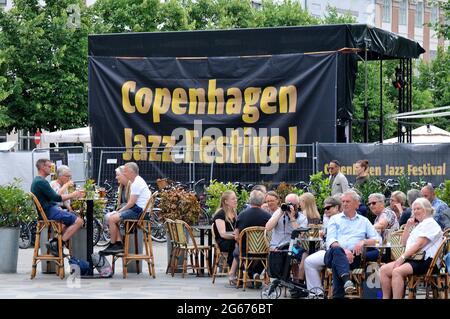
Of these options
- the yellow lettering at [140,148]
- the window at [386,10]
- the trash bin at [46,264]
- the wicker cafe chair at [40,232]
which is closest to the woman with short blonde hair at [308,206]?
the wicker cafe chair at [40,232]

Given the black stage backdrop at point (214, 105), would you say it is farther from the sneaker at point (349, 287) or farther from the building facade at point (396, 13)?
the building facade at point (396, 13)

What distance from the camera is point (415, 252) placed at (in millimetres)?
14039

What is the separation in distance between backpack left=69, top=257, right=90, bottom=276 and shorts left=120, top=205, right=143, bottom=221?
2.93 ft

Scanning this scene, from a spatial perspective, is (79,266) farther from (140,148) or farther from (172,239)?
(140,148)

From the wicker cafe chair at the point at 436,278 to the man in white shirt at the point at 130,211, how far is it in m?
5.39

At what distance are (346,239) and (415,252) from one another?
4.20ft

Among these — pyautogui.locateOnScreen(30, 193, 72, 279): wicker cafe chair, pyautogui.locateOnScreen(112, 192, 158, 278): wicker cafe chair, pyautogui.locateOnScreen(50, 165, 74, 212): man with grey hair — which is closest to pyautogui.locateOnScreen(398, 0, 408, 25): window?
pyautogui.locateOnScreen(50, 165, 74, 212): man with grey hair

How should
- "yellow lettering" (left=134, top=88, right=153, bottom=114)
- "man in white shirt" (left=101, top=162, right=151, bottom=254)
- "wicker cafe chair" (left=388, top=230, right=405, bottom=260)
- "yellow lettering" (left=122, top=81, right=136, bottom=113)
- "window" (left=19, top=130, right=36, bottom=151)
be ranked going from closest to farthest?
"wicker cafe chair" (left=388, top=230, right=405, bottom=260)
"man in white shirt" (left=101, top=162, right=151, bottom=254)
"yellow lettering" (left=134, top=88, right=153, bottom=114)
"yellow lettering" (left=122, top=81, right=136, bottom=113)
"window" (left=19, top=130, right=36, bottom=151)

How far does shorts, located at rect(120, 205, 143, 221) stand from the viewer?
18.6 meters

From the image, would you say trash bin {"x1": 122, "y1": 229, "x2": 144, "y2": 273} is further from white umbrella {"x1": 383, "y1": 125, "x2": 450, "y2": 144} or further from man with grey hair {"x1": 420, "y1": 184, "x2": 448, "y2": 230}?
white umbrella {"x1": 383, "y1": 125, "x2": 450, "y2": 144}

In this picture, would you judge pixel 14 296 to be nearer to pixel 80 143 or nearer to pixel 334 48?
pixel 334 48

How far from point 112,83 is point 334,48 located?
218 inches

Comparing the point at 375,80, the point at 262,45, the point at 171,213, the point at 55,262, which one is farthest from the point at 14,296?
the point at 375,80
